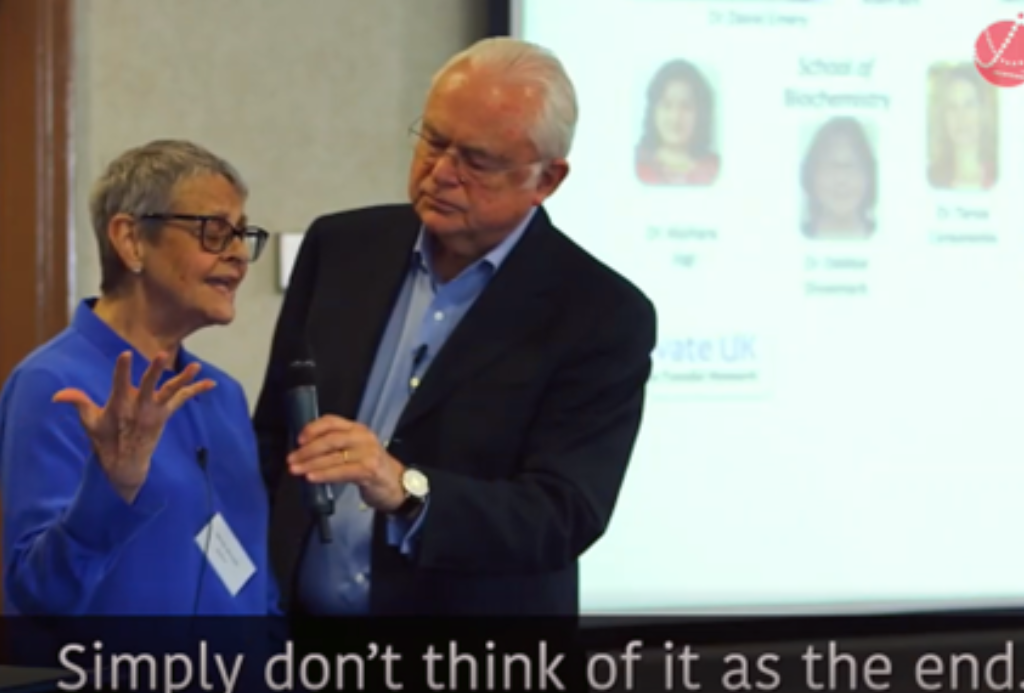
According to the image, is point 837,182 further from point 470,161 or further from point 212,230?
point 212,230

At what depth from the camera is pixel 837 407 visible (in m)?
3.71

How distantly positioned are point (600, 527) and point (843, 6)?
181 cm

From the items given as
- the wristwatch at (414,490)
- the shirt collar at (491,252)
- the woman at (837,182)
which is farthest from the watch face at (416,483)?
the woman at (837,182)

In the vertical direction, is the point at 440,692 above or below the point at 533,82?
below

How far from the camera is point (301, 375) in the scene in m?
2.16

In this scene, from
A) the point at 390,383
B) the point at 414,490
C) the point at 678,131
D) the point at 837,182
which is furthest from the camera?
the point at 837,182

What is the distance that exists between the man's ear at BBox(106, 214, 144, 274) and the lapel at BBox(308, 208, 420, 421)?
0.29 metres

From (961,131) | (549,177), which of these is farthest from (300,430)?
(961,131)

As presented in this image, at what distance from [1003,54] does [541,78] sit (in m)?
1.94

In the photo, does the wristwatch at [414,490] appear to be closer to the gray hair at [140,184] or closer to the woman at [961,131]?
the gray hair at [140,184]

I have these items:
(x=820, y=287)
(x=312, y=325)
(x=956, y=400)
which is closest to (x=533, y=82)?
(x=312, y=325)

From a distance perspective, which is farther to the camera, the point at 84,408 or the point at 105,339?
the point at 105,339

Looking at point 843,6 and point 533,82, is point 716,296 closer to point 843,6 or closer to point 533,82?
point 843,6

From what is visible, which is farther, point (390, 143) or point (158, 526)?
point (390, 143)
